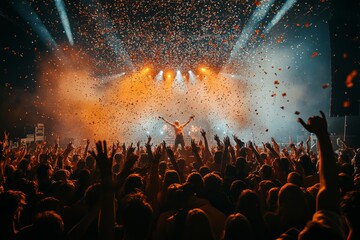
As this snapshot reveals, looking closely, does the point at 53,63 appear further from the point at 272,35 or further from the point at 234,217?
the point at 234,217

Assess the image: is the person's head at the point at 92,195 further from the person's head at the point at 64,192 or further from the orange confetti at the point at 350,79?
the orange confetti at the point at 350,79

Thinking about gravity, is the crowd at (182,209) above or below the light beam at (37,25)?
below

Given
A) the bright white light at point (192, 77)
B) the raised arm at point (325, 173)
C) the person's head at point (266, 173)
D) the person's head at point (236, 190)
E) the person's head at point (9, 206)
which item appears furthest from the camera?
the bright white light at point (192, 77)

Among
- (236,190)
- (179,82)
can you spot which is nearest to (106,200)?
(236,190)

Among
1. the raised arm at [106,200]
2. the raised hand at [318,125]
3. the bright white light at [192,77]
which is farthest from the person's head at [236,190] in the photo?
the bright white light at [192,77]

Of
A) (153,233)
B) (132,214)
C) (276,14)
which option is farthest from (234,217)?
(276,14)

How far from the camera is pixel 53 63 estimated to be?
18.1 metres

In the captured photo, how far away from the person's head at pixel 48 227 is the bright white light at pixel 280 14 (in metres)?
16.1

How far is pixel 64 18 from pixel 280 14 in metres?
13.2

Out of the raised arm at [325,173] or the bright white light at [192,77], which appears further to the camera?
the bright white light at [192,77]

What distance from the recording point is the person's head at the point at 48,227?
1743mm

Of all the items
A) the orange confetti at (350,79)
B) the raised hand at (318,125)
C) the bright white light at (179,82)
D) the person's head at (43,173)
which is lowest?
the person's head at (43,173)

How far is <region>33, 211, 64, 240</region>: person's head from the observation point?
68.6 inches

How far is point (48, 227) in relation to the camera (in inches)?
69.4
